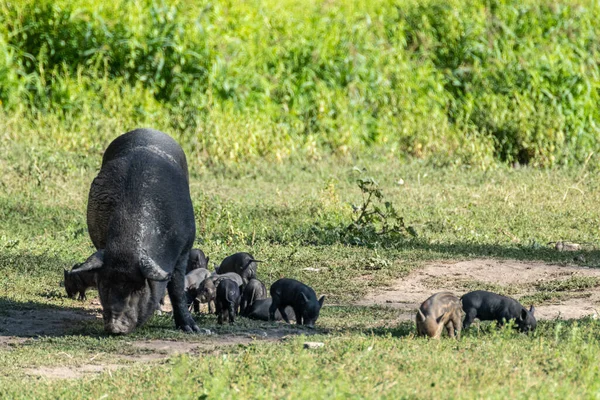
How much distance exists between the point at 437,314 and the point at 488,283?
2592 millimetres

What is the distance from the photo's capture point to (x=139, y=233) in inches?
296

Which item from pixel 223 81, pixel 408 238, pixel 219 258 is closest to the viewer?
pixel 219 258

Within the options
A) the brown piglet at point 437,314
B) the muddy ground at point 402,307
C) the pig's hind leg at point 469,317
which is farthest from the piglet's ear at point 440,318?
the muddy ground at point 402,307

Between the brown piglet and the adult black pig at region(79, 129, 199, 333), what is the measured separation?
1748 millimetres

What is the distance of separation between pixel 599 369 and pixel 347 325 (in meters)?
2.37

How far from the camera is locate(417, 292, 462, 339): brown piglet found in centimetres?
722

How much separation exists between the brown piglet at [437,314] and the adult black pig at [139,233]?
1.75 metres

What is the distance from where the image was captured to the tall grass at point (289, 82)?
16297 millimetres

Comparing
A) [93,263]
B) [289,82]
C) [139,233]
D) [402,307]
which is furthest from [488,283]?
[289,82]

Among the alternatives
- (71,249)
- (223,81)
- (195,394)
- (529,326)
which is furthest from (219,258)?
(223,81)

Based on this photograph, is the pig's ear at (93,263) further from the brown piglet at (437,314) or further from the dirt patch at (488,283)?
the dirt patch at (488,283)

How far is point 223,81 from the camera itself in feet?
55.8

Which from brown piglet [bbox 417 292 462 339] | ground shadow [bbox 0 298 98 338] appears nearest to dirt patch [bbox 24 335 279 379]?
ground shadow [bbox 0 298 98 338]

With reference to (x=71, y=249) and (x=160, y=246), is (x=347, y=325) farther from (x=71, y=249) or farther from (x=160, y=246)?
(x=71, y=249)
